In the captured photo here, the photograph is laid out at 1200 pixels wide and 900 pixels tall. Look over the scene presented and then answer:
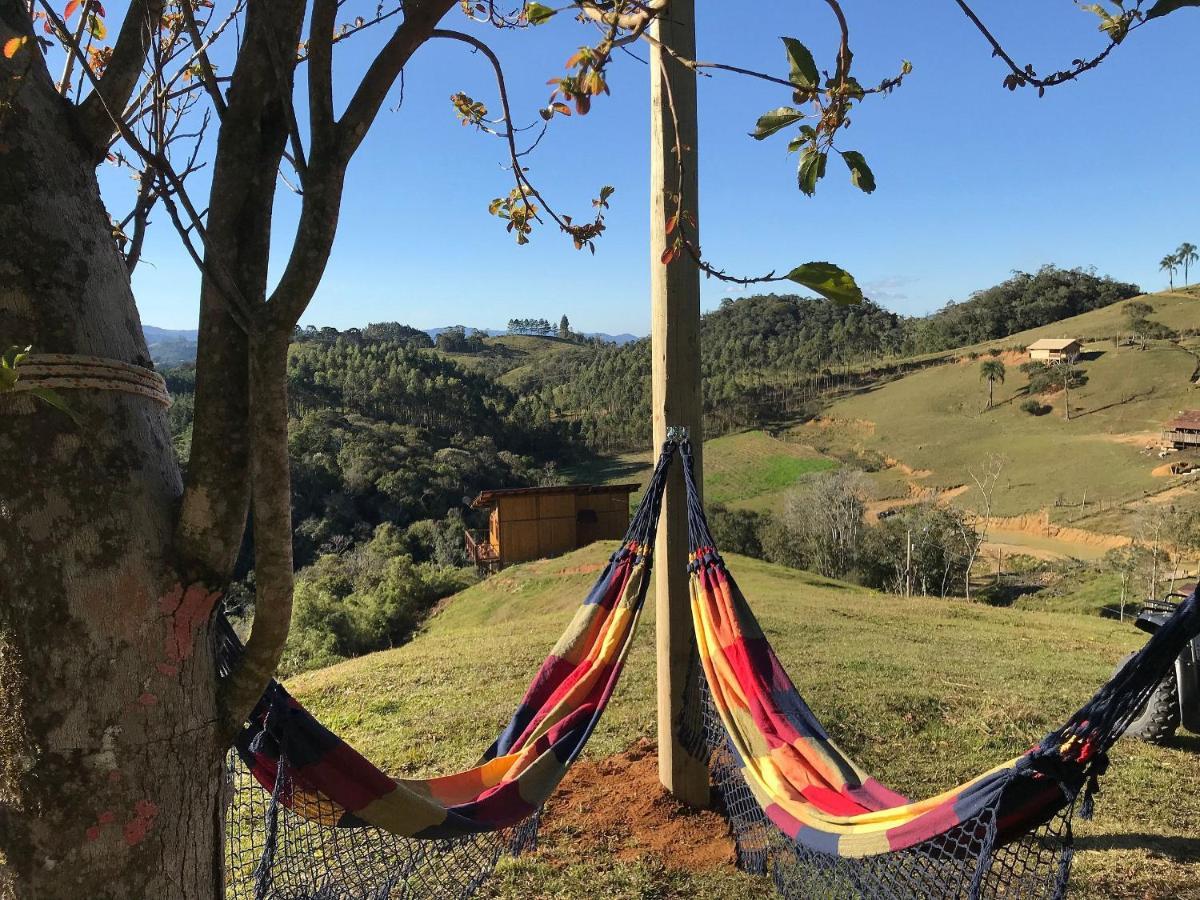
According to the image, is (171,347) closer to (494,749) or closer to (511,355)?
(511,355)

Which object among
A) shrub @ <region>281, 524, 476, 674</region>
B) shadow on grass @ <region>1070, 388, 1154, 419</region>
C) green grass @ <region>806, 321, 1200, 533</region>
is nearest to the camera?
shrub @ <region>281, 524, 476, 674</region>

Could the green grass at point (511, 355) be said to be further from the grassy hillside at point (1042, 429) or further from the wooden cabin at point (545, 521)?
the wooden cabin at point (545, 521)

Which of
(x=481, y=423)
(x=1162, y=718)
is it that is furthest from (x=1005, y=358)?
(x=1162, y=718)

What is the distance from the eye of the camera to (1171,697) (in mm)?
3459

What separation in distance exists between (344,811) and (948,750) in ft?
9.19

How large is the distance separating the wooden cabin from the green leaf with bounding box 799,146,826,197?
15.8 m

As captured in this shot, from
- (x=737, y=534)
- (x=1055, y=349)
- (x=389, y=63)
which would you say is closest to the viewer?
(x=389, y=63)

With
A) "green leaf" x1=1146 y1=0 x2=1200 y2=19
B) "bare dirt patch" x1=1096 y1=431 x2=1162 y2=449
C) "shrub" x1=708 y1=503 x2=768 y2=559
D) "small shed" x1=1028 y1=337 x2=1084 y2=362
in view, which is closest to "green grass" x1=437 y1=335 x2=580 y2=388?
"small shed" x1=1028 y1=337 x2=1084 y2=362

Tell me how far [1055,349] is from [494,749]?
44.4 meters

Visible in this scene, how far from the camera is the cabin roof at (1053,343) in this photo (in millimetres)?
39131

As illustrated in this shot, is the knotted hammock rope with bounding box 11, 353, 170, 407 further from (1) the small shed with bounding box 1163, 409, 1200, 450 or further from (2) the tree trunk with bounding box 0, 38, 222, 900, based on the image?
(1) the small shed with bounding box 1163, 409, 1200, 450

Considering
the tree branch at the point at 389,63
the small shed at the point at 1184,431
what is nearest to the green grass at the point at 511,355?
the small shed at the point at 1184,431

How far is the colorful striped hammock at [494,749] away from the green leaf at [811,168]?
1.14 metres

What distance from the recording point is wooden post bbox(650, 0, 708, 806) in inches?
94.2
